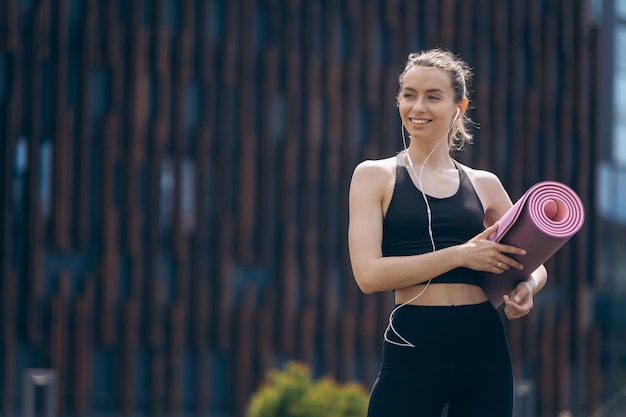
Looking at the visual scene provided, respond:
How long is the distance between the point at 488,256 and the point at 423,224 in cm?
24

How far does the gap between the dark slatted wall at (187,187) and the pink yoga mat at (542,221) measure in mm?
20513

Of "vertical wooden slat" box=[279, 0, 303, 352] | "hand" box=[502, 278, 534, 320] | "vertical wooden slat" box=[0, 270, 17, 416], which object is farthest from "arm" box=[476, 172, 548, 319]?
"vertical wooden slat" box=[279, 0, 303, 352]

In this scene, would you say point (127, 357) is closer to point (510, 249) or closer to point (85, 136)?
point (85, 136)

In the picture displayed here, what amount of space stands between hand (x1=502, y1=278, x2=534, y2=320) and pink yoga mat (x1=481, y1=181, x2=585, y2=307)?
0.43ft

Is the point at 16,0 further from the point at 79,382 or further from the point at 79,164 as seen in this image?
the point at 79,382

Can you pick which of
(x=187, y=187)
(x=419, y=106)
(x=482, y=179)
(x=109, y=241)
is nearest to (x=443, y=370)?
(x=482, y=179)

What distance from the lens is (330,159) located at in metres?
25.5

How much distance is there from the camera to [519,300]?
3.54 m

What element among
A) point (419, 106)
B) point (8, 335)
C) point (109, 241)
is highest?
point (419, 106)

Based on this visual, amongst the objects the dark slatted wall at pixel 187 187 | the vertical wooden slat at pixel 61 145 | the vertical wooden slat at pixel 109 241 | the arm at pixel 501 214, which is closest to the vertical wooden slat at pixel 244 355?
the dark slatted wall at pixel 187 187

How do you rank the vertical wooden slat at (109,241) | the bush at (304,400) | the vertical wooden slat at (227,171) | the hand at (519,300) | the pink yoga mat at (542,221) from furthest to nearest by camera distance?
1. the vertical wooden slat at (227,171)
2. the vertical wooden slat at (109,241)
3. the bush at (304,400)
4. the hand at (519,300)
5. the pink yoga mat at (542,221)

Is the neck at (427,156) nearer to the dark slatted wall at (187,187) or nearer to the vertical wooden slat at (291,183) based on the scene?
the dark slatted wall at (187,187)

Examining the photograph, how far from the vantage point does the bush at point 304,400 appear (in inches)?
762

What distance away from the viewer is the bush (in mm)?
19344
